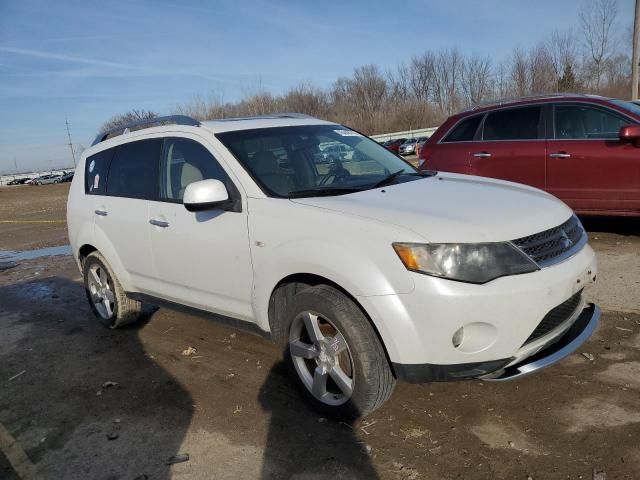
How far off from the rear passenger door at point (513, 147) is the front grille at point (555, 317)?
3913 mm

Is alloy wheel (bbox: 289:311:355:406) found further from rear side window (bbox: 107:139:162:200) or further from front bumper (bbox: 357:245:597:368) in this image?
rear side window (bbox: 107:139:162:200)

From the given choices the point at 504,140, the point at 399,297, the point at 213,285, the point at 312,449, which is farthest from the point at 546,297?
the point at 504,140

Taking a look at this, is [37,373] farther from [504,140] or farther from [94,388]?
[504,140]

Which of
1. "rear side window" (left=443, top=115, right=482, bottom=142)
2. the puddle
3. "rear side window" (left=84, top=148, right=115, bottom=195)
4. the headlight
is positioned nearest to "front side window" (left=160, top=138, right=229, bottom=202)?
"rear side window" (left=84, top=148, right=115, bottom=195)

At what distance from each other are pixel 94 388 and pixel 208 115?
157 ft

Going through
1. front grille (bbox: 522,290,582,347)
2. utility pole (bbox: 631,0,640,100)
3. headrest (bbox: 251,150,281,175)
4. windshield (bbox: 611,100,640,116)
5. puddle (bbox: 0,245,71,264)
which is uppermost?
utility pole (bbox: 631,0,640,100)

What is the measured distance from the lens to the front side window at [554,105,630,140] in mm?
6188

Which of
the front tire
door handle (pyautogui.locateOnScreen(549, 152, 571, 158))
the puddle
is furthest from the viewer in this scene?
the puddle

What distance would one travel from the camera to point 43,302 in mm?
6461

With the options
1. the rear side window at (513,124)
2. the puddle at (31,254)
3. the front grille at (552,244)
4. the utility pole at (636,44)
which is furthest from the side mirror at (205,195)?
the utility pole at (636,44)

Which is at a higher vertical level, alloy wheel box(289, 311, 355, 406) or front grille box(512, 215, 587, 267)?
front grille box(512, 215, 587, 267)

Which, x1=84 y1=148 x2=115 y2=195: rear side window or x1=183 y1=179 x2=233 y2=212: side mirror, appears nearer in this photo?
x1=183 y1=179 x2=233 y2=212: side mirror

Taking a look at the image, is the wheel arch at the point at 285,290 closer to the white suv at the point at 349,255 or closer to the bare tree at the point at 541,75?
the white suv at the point at 349,255

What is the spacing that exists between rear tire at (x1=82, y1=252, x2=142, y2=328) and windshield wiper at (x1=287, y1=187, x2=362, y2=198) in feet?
7.64
